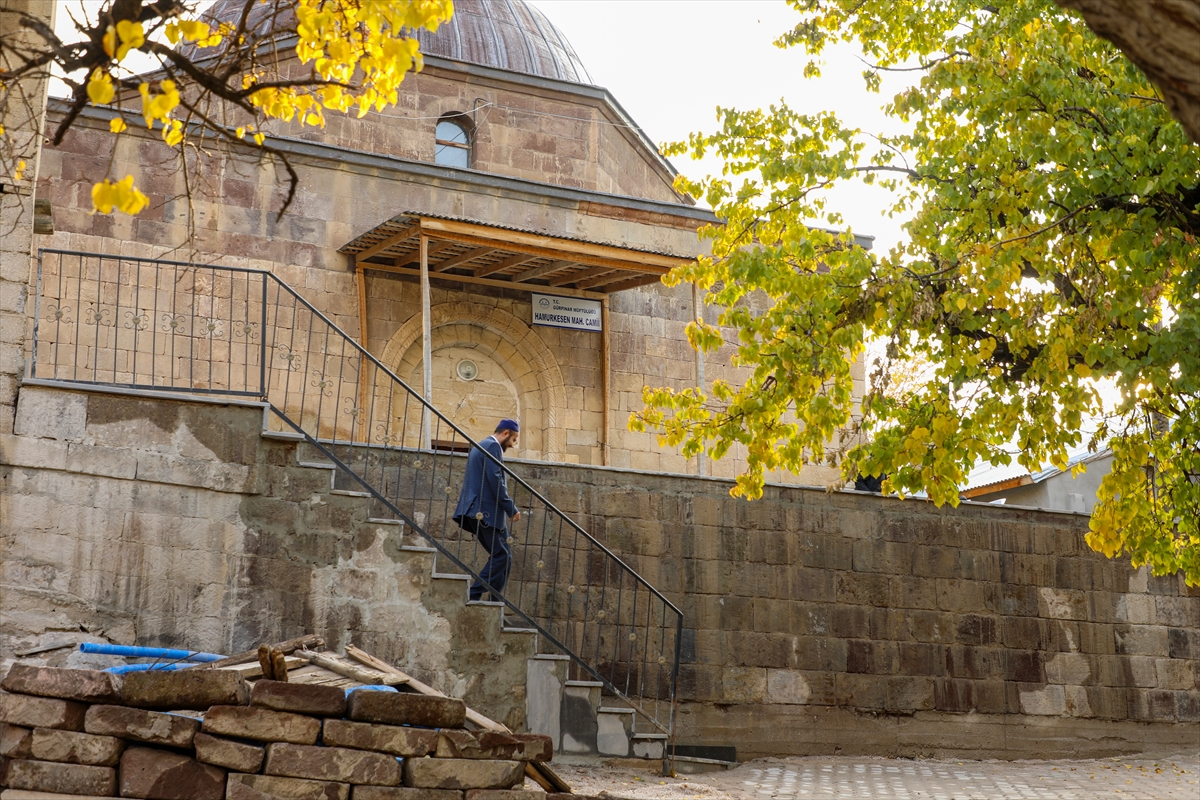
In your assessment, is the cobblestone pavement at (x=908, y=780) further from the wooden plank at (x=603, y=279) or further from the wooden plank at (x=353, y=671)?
the wooden plank at (x=603, y=279)

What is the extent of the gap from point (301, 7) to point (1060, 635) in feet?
31.4

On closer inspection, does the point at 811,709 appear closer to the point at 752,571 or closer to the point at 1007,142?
the point at 752,571

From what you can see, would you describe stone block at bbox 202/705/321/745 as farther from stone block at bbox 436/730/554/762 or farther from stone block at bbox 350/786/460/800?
stone block at bbox 436/730/554/762

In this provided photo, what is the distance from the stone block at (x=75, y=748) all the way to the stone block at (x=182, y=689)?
22 centimetres

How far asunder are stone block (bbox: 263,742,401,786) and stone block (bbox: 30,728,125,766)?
0.75 metres

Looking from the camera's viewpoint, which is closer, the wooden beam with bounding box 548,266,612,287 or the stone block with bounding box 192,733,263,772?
the stone block with bounding box 192,733,263,772

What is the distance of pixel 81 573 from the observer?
7.68 m

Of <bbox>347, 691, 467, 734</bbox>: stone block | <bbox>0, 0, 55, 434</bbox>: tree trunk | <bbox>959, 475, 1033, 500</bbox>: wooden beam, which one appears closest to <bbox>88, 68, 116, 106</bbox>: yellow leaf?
<bbox>347, 691, 467, 734</bbox>: stone block

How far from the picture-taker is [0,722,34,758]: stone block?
570 centimetres

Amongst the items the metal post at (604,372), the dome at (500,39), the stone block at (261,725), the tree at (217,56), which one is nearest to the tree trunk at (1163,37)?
the tree at (217,56)

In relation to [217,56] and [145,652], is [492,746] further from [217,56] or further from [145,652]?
[217,56]

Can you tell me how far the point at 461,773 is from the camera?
19.6 ft

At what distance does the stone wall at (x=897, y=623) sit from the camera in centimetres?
1041

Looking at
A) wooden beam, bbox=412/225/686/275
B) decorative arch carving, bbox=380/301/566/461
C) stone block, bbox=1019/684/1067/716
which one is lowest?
stone block, bbox=1019/684/1067/716
